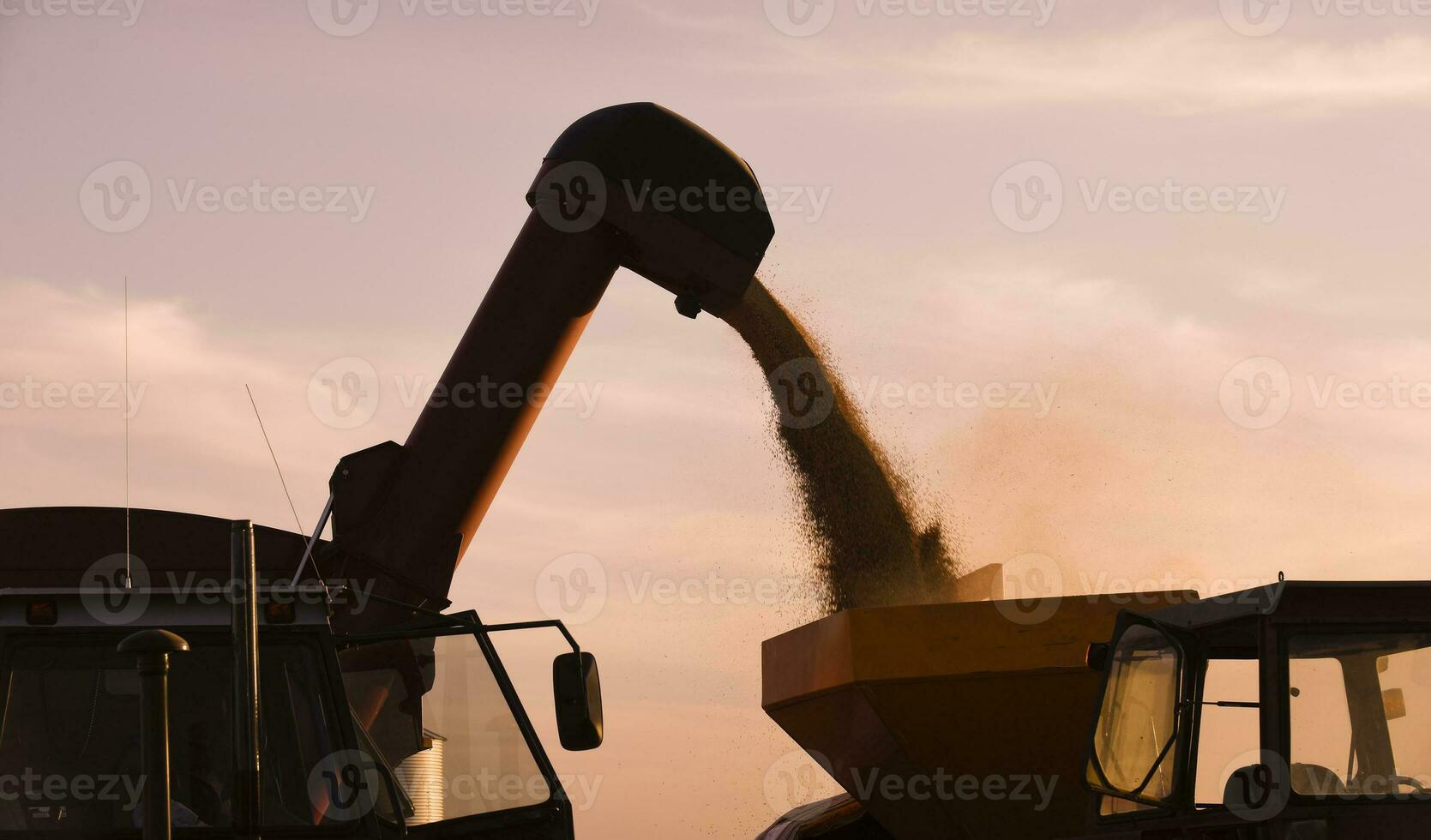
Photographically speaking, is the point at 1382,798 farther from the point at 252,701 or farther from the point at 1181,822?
the point at 252,701

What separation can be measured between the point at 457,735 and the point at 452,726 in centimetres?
4

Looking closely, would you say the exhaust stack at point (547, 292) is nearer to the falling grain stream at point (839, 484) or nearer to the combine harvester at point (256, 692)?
the combine harvester at point (256, 692)

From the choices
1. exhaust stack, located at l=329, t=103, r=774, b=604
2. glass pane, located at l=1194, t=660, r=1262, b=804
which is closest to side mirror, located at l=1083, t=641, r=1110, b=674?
glass pane, located at l=1194, t=660, r=1262, b=804

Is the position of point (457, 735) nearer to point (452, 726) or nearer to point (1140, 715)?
point (452, 726)

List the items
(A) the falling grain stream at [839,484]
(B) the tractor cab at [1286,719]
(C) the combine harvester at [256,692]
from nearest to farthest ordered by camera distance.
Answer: (C) the combine harvester at [256,692] < (B) the tractor cab at [1286,719] < (A) the falling grain stream at [839,484]

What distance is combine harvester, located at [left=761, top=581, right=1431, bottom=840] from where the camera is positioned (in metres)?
5.43

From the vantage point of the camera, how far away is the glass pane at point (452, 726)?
5574 mm

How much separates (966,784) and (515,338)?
12.2ft

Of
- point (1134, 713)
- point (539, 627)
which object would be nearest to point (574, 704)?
point (539, 627)

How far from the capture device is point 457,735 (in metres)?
5.79

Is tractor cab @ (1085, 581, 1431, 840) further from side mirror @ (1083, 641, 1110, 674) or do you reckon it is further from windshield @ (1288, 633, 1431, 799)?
side mirror @ (1083, 641, 1110, 674)

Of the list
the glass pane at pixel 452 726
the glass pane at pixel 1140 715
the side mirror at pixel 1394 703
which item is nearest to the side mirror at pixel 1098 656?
the glass pane at pixel 1140 715

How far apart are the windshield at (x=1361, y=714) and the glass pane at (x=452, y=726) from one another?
290 cm

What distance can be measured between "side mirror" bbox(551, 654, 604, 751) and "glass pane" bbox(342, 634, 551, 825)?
1.22 ft
